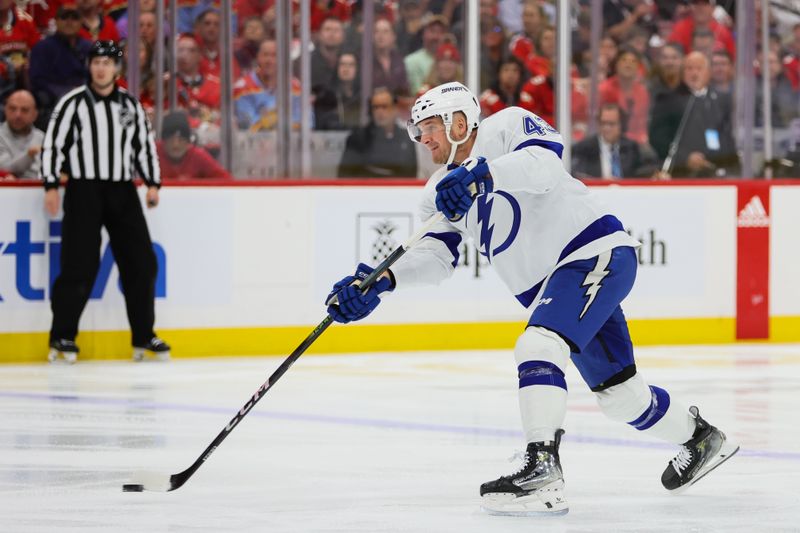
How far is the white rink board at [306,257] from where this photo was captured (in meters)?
6.40

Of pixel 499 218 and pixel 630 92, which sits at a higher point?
pixel 630 92

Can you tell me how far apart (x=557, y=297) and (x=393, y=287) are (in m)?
0.42

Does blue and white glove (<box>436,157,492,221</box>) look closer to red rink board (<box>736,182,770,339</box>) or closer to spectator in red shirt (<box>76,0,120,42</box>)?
spectator in red shirt (<box>76,0,120,42</box>)

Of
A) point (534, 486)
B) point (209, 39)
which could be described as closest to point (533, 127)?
point (534, 486)

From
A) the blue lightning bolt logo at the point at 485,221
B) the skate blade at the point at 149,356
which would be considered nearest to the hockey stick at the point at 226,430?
the blue lightning bolt logo at the point at 485,221

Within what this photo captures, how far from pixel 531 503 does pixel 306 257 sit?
140 inches

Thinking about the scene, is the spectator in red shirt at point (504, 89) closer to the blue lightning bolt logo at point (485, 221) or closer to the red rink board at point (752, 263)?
the red rink board at point (752, 263)

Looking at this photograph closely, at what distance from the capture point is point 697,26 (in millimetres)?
7789

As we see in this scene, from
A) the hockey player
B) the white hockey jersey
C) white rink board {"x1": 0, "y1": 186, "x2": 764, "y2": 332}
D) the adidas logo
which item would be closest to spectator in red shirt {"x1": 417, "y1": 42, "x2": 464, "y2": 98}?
white rink board {"x1": 0, "y1": 186, "x2": 764, "y2": 332}

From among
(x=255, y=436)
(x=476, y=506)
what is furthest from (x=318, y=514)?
(x=255, y=436)

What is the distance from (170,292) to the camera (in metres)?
6.52

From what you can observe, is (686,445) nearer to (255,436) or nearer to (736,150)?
(255,436)

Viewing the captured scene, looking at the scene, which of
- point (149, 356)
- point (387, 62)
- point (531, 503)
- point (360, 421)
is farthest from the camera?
point (387, 62)

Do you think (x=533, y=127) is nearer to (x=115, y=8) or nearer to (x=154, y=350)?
(x=154, y=350)
